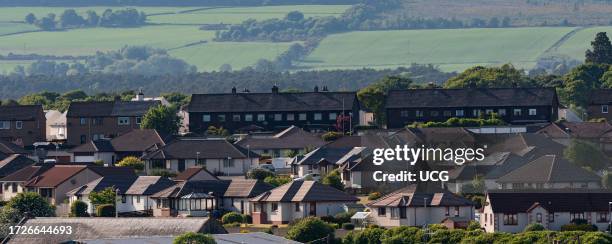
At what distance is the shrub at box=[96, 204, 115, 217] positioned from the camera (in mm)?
88662

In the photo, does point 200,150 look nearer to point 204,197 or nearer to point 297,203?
point 204,197

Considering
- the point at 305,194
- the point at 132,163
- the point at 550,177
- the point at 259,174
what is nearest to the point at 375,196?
the point at 305,194

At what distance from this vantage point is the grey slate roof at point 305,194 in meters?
87.4

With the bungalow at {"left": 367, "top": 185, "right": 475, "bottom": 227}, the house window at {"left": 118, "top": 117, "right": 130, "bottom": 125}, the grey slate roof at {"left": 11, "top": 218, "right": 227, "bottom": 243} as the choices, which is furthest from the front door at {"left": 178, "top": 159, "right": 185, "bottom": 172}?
the grey slate roof at {"left": 11, "top": 218, "right": 227, "bottom": 243}

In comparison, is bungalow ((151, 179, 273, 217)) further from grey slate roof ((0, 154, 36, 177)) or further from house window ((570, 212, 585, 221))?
grey slate roof ((0, 154, 36, 177))

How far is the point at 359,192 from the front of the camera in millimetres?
96250

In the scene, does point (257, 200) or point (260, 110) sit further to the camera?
point (260, 110)

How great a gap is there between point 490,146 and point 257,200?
17.6 meters

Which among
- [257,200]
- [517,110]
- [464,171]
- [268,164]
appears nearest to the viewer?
[257,200]

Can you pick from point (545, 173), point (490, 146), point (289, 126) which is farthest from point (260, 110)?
point (545, 173)

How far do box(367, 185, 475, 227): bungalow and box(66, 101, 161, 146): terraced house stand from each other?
48758 mm

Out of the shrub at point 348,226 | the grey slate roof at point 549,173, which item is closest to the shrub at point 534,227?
the shrub at point 348,226

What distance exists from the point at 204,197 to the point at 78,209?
522 centimetres

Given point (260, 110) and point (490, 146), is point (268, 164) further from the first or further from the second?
point (260, 110)
